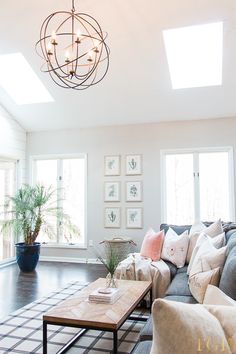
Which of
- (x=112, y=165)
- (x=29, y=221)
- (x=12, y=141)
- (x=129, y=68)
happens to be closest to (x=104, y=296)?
(x=129, y=68)

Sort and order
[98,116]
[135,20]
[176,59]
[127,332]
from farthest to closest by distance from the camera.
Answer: [98,116] → [176,59] → [135,20] → [127,332]

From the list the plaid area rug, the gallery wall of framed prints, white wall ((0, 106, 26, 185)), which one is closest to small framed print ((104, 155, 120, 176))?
the gallery wall of framed prints

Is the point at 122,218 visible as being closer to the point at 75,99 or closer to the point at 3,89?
the point at 75,99

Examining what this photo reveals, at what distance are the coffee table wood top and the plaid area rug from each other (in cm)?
39

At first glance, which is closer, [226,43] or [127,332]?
[127,332]

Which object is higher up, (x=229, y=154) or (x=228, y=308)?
(x=229, y=154)

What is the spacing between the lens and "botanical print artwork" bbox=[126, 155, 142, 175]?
634cm

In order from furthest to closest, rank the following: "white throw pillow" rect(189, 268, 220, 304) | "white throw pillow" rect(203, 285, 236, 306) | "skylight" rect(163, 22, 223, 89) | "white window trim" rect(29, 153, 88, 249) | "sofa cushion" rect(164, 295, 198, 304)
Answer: "white window trim" rect(29, 153, 88, 249) → "skylight" rect(163, 22, 223, 89) → "sofa cushion" rect(164, 295, 198, 304) → "white throw pillow" rect(189, 268, 220, 304) → "white throw pillow" rect(203, 285, 236, 306)

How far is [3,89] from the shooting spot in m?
5.96

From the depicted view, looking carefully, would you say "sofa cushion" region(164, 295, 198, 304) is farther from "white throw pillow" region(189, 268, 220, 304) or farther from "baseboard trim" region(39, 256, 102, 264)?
"baseboard trim" region(39, 256, 102, 264)

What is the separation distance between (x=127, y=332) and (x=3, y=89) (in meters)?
4.64

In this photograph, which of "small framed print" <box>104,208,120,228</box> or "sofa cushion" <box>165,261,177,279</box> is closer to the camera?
"sofa cushion" <box>165,261,177,279</box>

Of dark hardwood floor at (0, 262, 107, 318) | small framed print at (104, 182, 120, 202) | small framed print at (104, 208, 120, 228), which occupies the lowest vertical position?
dark hardwood floor at (0, 262, 107, 318)

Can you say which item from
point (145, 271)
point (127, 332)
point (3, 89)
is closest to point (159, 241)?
point (145, 271)
